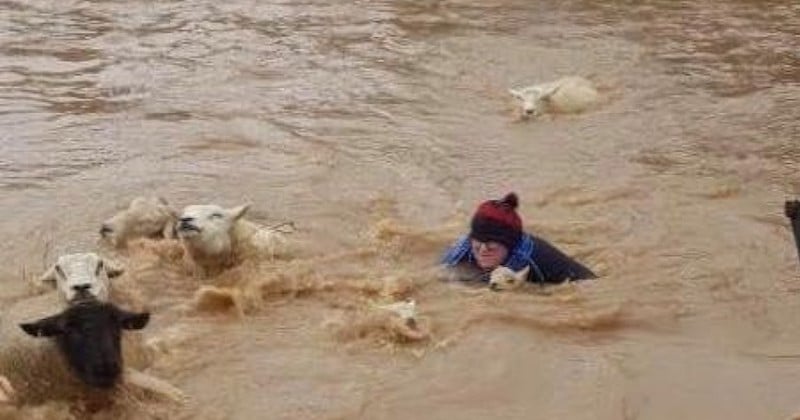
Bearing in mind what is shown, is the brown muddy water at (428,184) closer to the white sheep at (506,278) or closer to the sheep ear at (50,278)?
the white sheep at (506,278)

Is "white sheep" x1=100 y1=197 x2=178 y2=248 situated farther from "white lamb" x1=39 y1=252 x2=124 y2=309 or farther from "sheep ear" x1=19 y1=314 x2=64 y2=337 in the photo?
"sheep ear" x1=19 y1=314 x2=64 y2=337

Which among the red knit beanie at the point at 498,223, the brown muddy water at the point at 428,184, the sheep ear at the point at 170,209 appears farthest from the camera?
the sheep ear at the point at 170,209

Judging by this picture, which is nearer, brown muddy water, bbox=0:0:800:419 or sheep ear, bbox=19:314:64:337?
sheep ear, bbox=19:314:64:337

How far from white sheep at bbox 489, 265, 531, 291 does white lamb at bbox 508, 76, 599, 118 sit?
16.5 ft

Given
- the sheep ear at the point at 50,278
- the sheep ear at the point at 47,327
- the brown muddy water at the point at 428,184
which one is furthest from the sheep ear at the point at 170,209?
the sheep ear at the point at 47,327

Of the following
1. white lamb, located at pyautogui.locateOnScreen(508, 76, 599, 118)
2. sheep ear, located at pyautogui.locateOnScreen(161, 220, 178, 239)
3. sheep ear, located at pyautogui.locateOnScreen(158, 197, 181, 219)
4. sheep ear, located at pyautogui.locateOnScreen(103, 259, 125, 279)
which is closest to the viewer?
sheep ear, located at pyautogui.locateOnScreen(103, 259, 125, 279)

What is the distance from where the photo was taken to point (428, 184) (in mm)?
10812

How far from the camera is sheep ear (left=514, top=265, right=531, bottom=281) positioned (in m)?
7.99

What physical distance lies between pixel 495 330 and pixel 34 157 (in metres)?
5.81

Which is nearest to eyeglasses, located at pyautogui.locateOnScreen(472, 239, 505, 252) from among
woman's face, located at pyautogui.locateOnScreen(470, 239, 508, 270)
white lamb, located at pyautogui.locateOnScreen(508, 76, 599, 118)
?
woman's face, located at pyautogui.locateOnScreen(470, 239, 508, 270)

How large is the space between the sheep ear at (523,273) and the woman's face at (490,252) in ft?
0.49

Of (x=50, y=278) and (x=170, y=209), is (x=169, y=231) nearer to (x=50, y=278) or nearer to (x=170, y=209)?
(x=170, y=209)

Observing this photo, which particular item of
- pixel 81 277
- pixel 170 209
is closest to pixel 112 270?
pixel 81 277

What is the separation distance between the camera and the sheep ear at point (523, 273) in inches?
314
